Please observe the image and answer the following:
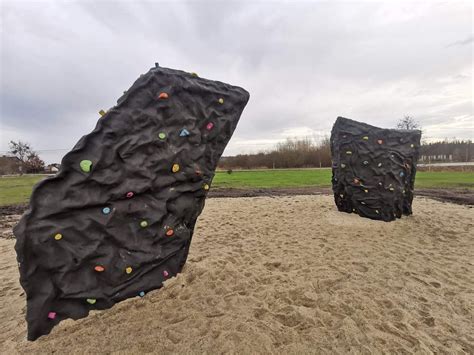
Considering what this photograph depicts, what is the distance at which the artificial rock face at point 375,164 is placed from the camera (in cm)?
592

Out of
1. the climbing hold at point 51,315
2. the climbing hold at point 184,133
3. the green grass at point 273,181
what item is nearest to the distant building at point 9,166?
the green grass at point 273,181

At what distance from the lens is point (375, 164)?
5914mm

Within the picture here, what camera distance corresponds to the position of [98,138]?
7.78 feet

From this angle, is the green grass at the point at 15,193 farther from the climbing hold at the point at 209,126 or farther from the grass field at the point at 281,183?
the climbing hold at the point at 209,126

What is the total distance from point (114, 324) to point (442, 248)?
5.50 m

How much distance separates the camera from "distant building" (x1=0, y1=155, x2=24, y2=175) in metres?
36.7

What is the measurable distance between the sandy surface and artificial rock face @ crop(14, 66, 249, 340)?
0.37m

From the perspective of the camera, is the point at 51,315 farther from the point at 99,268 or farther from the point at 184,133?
the point at 184,133

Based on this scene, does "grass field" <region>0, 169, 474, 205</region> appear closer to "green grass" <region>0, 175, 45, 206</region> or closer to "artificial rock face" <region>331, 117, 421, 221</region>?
"green grass" <region>0, 175, 45, 206</region>

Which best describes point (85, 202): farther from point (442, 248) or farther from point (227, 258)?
point (442, 248)

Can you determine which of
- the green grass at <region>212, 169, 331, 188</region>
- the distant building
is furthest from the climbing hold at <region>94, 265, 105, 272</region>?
the distant building

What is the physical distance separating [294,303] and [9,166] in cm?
5019

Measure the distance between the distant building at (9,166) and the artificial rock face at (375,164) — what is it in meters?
45.0

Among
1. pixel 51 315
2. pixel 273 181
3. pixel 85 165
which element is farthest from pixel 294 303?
pixel 273 181
